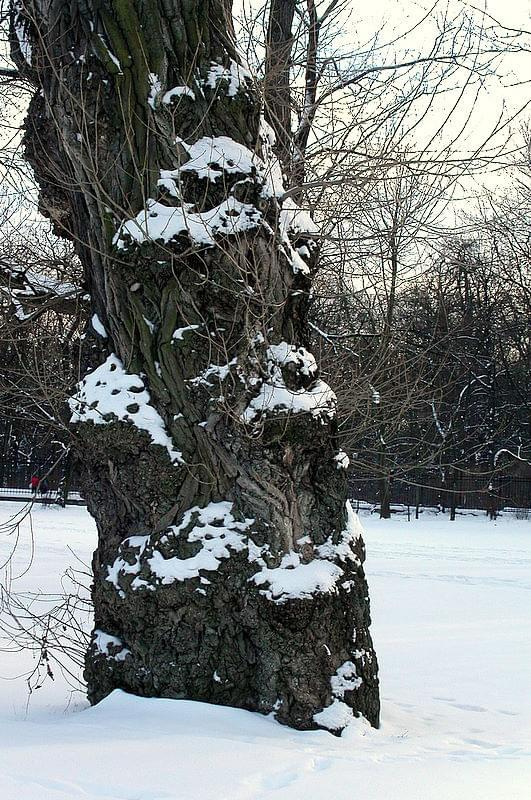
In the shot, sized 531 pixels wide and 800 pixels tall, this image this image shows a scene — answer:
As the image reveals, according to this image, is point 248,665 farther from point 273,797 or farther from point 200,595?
point 273,797

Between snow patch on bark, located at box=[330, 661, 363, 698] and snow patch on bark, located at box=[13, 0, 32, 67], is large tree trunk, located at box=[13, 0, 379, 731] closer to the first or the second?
snow patch on bark, located at box=[330, 661, 363, 698]

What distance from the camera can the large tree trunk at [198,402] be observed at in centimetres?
457

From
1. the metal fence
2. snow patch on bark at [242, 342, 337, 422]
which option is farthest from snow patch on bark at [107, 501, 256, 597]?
the metal fence

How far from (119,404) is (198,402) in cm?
45

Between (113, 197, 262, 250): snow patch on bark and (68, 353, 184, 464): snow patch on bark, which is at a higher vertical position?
(113, 197, 262, 250): snow patch on bark

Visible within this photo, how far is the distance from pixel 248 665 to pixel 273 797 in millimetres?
1418

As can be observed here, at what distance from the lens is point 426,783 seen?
3.46 meters

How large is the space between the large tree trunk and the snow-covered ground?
35 centimetres

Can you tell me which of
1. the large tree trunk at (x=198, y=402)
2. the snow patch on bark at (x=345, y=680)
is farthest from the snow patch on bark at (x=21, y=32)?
the snow patch on bark at (x=345, y=680)

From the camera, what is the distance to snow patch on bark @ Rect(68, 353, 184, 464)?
4.75 m

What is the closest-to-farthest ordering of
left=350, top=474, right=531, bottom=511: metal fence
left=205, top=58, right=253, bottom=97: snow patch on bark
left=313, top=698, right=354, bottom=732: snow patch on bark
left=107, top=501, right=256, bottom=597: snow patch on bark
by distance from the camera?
left=313, top=698, right=354, bottom=732: snow patch on bark < left=107, top=501, right=256, bottom=597: snow patch on bark < left=205, top=58, right=253, bottom=97: snow patch on bark < left=350, top=474, right=531, bottom=511: metal fence

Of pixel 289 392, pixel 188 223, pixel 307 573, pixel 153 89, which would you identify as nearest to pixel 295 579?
pixel 307 573

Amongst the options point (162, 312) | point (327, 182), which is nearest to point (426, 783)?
point (162, 312)

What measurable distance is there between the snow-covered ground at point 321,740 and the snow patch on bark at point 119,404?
4.78 feet
